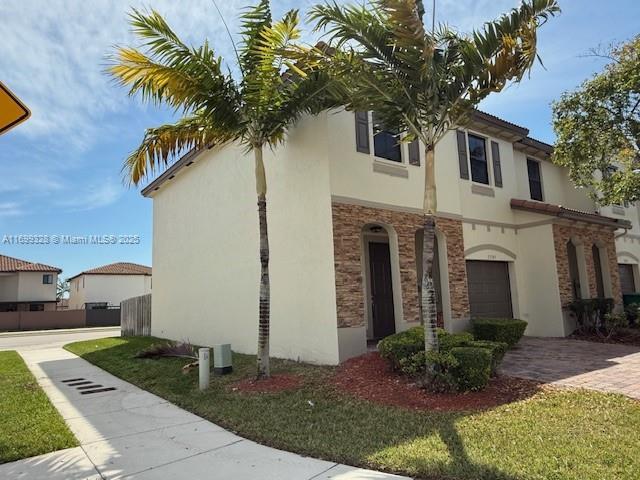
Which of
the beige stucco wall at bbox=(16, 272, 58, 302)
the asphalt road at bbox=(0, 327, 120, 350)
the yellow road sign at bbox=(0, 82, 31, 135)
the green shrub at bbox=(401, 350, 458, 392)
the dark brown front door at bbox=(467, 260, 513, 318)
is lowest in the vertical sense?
the asphalt road at bbox=(0, 327, 120, 350)

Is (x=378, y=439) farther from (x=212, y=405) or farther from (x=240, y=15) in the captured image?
(x=240, y=15)

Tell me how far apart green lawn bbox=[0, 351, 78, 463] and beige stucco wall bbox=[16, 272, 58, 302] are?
126 feet

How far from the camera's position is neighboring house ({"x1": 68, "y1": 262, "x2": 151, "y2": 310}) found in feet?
151

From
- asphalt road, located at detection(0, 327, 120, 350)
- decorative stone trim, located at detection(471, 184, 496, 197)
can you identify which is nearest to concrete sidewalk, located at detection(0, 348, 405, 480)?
decorative stone trim, located at detection(471, 184, 496, 197)

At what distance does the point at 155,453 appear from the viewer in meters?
5.49

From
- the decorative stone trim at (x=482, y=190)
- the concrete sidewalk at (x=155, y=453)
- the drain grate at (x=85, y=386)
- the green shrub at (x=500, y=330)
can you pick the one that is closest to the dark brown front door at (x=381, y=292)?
the green shrub at (x=500, y=330)

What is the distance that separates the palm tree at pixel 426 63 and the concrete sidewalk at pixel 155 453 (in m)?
3.52

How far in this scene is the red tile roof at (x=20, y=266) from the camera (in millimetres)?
42153

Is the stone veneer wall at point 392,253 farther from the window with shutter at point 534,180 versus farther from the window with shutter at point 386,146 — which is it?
the window with shutter at point 534,180

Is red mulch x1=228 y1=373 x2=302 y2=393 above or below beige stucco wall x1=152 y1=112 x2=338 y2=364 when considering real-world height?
below

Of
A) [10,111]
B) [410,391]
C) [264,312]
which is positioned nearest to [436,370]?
[410,391]

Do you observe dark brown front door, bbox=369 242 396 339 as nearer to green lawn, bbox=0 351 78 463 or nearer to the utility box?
the utility box

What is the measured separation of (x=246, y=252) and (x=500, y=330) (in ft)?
22.3

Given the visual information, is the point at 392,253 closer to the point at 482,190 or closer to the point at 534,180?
the point at 482,190
